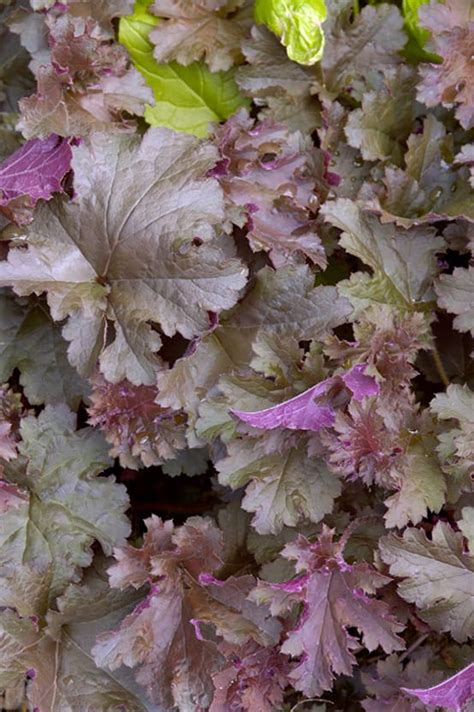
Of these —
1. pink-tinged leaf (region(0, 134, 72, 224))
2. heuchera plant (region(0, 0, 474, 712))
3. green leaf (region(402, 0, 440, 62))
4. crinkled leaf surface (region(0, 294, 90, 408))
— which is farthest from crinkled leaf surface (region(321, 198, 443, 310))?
crinkled leaf surface (region(0, 294, 90, 408))

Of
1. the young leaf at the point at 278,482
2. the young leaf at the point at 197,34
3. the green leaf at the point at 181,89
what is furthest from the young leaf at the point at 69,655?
the young leaf at the point at 197,34

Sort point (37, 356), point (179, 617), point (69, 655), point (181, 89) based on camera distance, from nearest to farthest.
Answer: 1. point (179, 617)
2. point (69, 655)
3. point (37, 356)
4. point (181, 89)

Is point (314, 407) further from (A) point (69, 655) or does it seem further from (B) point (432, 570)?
(A) point (69, 655)

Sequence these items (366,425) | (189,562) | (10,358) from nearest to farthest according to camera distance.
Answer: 1. (366,425)
2. (189,562)
3. (10,358)

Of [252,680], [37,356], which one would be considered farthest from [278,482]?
[37,356]

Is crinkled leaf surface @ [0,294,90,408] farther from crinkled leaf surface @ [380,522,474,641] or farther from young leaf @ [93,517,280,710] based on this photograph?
crinkled leaf surface @ [380,522,474,641]

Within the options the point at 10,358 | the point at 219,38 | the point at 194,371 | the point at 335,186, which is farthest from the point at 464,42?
the point at 10,358

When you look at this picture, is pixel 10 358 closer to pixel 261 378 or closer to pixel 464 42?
pixel 261 378
